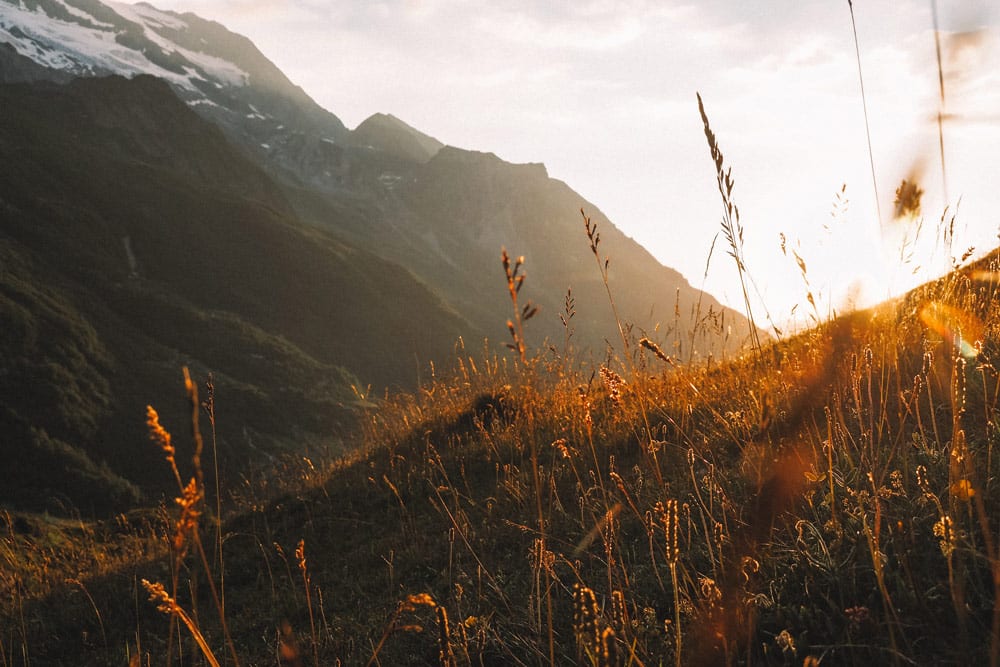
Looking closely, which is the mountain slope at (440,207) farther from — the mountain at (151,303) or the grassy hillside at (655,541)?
the grassy hillside at (655,541)

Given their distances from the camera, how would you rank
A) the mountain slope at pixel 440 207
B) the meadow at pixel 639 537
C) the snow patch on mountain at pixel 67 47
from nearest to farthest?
the meadow at pixel 639 537 < the mountain slope at pixel 440 207 < the snow patch on mountain at pixel 67 47

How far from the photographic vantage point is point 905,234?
2.74m

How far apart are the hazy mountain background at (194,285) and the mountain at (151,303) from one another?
0.23 metres

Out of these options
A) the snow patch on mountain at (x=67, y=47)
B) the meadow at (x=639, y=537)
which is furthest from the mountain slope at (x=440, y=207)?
the meadow at (x=639, y=537)

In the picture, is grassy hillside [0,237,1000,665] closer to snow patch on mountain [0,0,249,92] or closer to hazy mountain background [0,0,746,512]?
hazy mountain background [0,0,746,512]

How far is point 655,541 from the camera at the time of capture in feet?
8.15

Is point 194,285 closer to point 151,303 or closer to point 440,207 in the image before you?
point 151,303

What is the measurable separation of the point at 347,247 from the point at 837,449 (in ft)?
347

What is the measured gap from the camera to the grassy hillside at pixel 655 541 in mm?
1465

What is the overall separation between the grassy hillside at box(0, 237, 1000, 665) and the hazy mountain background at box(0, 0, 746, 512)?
1126mm

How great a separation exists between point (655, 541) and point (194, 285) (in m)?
82.9

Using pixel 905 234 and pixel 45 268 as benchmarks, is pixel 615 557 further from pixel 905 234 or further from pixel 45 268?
pixel 45 268

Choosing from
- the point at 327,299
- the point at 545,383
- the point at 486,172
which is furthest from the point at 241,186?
the point at 545,383

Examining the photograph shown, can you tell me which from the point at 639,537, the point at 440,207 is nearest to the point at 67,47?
the point at 440,207
